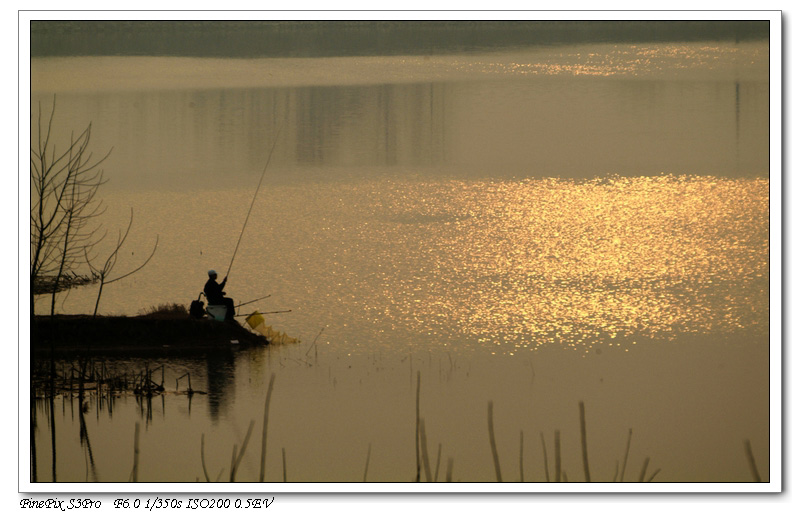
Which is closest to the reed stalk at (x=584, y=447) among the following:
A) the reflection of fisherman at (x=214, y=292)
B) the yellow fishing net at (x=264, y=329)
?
the yellow fishing net at (x=264, y=329)

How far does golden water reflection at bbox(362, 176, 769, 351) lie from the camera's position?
4.67 meters

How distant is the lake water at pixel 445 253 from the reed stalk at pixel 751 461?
27 millimetres

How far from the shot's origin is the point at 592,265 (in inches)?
186

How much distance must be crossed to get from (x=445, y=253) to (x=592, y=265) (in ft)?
1.89

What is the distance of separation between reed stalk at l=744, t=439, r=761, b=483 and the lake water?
0.09ft

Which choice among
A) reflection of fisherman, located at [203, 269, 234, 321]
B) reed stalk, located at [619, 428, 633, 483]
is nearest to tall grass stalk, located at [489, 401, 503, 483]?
reed stalk, located at [619, 428, 633, 483]

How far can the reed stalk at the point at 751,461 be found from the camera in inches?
182

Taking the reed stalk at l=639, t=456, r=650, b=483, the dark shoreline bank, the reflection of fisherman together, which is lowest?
the reed stalk at l=639, t=456, r=650, b=483

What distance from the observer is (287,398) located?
4645mm

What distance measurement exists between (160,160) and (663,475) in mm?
2296

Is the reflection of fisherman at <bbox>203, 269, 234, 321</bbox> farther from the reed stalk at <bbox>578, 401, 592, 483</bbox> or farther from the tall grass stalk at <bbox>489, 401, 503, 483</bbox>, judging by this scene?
the reed stalk at <bbox>578, 401, 592, 483</bbox>
